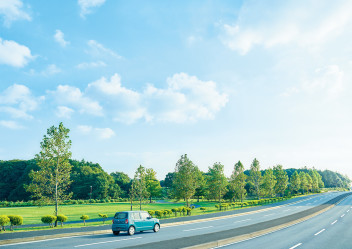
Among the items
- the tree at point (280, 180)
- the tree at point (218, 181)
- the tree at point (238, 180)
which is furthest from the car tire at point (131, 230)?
the tree at point (280, 180)

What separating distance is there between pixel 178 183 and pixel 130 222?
77.0 feet

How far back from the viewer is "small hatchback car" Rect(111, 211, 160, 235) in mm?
18359

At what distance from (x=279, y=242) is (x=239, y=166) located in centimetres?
4956

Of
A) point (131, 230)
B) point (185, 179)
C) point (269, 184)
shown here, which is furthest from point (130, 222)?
point (269, 184)

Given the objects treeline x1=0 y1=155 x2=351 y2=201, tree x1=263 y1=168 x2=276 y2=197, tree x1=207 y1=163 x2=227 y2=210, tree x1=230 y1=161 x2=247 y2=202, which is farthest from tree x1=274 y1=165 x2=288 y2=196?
tree x1=207 y1=163 x2=227 y2=210

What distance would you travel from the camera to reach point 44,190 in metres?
24.0

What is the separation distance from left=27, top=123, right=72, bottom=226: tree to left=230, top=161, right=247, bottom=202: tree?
4540cm

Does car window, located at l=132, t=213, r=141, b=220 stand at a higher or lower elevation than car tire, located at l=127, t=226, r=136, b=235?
higher

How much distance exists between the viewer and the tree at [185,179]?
135ft

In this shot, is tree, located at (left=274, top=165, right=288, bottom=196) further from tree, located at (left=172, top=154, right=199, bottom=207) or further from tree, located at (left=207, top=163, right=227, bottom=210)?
tree, located at (left=172, top=154, right=199, bottom=207)

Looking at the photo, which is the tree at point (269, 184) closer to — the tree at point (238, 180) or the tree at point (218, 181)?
the tree at point (238, 180)

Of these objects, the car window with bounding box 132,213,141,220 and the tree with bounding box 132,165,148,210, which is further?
the tree with bounding box 132,165,148,210

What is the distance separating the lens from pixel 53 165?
24641 mm

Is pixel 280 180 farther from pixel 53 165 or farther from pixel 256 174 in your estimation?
pixel 53 165
